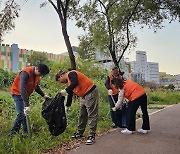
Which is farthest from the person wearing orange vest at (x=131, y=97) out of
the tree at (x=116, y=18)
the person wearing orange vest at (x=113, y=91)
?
the tree at (x=116, y=18)

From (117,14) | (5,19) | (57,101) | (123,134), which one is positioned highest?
(117,14)

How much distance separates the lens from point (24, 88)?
19.3 ft

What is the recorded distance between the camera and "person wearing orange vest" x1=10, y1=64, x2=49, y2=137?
591 centimetres

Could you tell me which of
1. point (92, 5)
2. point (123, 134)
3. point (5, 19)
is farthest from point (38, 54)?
point (123, 134)

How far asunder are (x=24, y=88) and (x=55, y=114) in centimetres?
79

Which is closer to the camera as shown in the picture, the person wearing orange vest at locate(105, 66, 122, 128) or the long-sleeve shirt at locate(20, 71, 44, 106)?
the long-sleeve shirt at locate(20, 71, 44, 106)

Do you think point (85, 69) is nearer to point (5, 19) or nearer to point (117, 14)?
point (117, 14)

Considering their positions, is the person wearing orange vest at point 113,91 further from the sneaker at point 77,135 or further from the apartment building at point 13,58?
the apartment building at point 13,58

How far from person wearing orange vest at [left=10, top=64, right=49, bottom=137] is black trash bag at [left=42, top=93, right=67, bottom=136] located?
39 cm

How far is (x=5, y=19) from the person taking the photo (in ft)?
42.7

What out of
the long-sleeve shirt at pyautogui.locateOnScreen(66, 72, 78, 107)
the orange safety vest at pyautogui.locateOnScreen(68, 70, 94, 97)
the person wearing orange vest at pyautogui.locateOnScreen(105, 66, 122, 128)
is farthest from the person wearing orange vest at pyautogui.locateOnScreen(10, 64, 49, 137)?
the person wearing orange vest at pyautogui.locateOnScreen(105, 66, 122, 128)

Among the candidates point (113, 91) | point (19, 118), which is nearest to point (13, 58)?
point (113, 91)

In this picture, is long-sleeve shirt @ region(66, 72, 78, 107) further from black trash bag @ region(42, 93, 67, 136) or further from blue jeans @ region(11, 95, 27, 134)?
blue jeans @ region(11, 95, 27, 134)

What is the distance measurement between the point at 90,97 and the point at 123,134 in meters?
1.67
